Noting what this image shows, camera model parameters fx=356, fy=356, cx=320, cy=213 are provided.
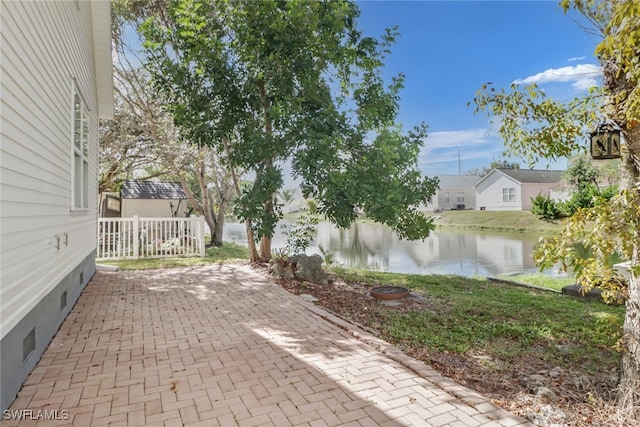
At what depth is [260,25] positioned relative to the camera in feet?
22.6

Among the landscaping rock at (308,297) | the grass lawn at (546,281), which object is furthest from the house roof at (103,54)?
the grass lawn at (546,281)

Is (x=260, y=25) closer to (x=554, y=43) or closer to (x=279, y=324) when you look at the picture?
(x=279, y=324)

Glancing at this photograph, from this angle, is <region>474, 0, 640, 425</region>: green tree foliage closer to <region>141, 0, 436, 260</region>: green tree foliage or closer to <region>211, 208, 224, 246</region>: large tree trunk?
<region>141, 0, 436, 260</region>: green tree foliage

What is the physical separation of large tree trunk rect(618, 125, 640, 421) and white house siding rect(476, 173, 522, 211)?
99.7 feet

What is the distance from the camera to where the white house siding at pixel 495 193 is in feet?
98.8

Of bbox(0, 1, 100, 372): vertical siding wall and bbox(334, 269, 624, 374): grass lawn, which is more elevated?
bbox(0, 1, 100, 372): vertical siding wall

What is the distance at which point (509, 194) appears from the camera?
3084 cm

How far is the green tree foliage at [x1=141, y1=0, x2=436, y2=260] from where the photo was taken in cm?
666

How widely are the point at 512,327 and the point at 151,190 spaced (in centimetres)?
1719

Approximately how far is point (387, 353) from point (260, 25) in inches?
249

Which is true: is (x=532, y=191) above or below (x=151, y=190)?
above

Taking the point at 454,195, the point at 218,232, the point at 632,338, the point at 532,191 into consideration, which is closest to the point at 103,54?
the point at 218,232
